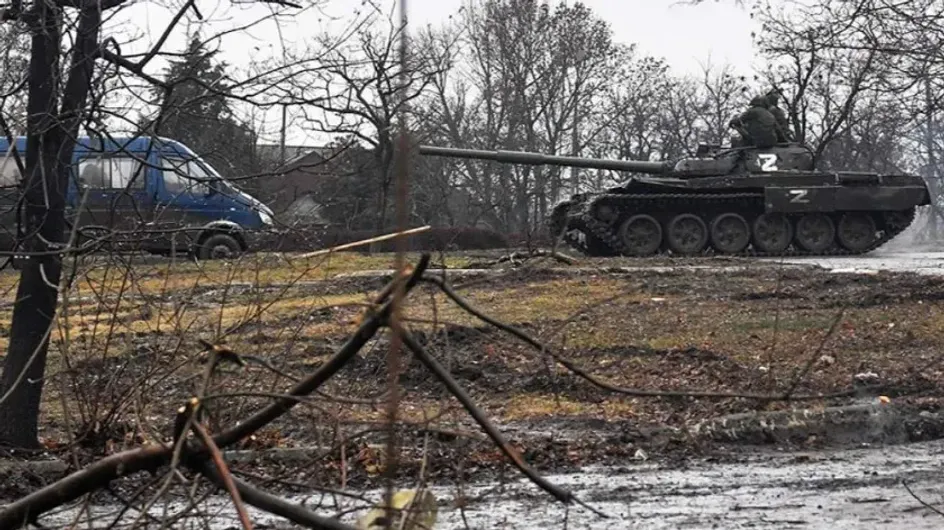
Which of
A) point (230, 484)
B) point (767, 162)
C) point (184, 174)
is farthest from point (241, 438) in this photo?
point (767, 162)

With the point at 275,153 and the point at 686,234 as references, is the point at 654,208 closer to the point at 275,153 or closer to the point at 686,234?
the point at 686,234

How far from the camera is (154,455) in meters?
3.13

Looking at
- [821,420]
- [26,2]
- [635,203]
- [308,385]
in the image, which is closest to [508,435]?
[821,420]

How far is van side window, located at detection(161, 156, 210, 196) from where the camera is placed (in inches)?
258

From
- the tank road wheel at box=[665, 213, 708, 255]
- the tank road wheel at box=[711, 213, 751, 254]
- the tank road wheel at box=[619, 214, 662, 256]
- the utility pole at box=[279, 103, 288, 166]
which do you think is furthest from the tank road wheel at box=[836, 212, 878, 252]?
the utility pole at box=[279, 103, 288, 166]

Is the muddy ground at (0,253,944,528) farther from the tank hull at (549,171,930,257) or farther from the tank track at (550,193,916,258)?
the tank hull at (549,171,930,257)

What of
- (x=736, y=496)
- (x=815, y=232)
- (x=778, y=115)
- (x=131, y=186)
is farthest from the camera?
(x=778, y=115)

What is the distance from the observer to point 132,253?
6.48m

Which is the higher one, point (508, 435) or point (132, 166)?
point (132, 166)

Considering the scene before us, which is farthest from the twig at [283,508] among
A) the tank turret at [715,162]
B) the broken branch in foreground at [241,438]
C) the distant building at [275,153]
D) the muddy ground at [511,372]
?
the tank turret at [715,162]

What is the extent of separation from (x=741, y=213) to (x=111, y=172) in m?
20.5

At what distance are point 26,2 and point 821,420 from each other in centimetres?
491

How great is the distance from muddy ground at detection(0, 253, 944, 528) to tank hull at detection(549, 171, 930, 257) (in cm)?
975

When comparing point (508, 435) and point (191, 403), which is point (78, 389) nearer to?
point (508, 435)
